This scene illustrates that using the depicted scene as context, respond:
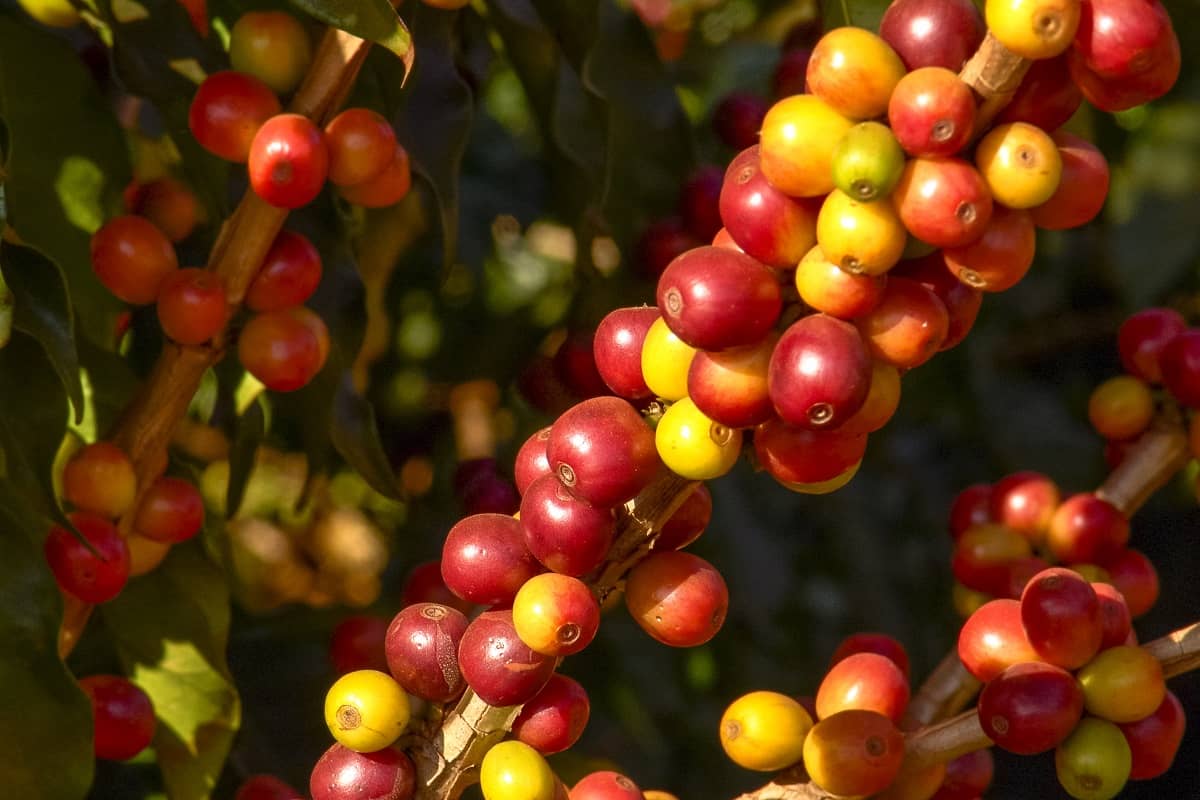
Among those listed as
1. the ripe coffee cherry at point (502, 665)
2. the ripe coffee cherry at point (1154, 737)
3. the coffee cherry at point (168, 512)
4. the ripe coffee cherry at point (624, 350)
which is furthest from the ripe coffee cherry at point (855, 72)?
the coffee cherry at point (168, 512)

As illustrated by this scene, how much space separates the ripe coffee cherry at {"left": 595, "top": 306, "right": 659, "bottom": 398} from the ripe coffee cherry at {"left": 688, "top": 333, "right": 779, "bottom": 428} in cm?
4

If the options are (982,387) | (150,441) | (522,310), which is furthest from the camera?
(982,387)

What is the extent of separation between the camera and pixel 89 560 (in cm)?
67

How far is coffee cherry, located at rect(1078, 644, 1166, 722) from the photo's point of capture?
590mm

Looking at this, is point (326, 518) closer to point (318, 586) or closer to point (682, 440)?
point (318, 586)

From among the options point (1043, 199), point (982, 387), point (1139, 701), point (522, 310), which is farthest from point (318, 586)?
point (1043, 199)

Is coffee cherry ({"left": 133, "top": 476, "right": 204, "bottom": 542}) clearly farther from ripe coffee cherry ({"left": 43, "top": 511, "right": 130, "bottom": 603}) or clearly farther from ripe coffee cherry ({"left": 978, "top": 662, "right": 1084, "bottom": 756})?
ripe coffee cherry ({"left": 978, "top": 662, "right": 1084, "bottom": 756})

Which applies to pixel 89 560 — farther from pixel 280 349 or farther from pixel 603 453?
pixel 603 453

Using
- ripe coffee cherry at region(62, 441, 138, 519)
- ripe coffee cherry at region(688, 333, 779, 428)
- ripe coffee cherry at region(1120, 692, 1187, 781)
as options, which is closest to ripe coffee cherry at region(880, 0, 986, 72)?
ripe coffee cherry at region(688, 333, 779, 428)

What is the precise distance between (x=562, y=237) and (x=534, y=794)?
70cm

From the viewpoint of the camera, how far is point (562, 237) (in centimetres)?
117

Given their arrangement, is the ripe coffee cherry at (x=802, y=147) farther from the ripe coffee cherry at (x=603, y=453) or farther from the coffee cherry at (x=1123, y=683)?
the coffee cherry at (x=1123, y=683)

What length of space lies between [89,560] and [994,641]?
1.35ft

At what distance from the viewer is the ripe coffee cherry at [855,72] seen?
17.5 inches
